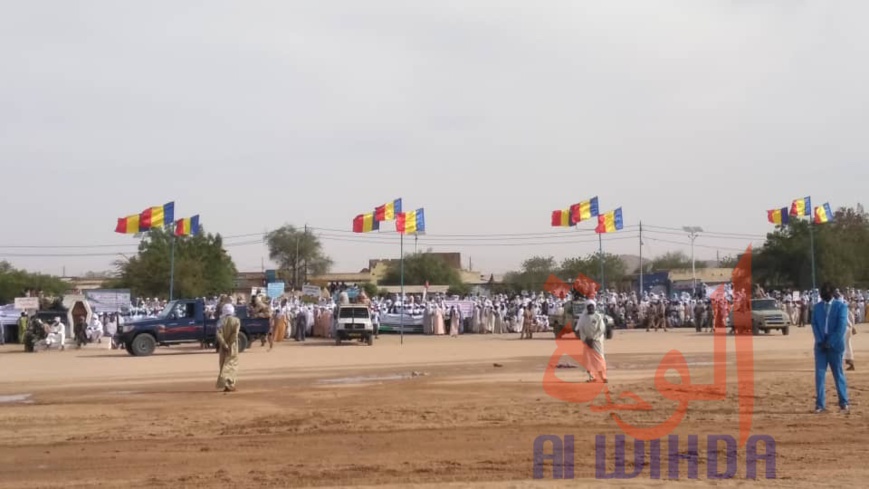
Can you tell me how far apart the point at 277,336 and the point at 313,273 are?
68082 millimetres

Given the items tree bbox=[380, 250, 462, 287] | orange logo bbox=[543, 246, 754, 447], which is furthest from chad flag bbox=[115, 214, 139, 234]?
tree bbox=[380, 250, 462, 287]

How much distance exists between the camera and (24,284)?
2729 inches

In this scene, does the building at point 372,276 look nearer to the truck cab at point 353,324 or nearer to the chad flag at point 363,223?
the chad flag at point 363,223

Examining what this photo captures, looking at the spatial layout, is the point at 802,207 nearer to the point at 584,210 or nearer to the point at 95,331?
the point at 584,210

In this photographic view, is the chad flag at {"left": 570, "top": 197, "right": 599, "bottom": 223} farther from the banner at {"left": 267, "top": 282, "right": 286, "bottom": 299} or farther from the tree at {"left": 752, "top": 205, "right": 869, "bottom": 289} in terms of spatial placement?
the tree at {"left": 752, "top": 205, "right": 869, "bottom": 289}

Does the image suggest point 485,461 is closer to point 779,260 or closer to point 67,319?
point 67,319

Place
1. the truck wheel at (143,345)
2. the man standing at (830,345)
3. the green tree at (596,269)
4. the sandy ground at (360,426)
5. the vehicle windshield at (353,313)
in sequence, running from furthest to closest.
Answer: the green tree at (596,269)
the vehicle windshield at (353,313)
the truck wheel at (143,345)
the man standing at (830,345)
the sandy ground at (360,426)

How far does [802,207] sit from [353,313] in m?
30.5

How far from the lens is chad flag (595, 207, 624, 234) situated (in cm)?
5178

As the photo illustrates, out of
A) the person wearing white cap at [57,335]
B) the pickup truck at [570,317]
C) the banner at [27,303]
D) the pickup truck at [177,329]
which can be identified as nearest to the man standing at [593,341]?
the pickup truck at [177,329]

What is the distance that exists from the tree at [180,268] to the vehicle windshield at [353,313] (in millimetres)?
33661

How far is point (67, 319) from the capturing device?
116 ft

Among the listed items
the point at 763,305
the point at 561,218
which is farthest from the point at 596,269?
the point at 763,305

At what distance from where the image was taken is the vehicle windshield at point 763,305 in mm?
36506
